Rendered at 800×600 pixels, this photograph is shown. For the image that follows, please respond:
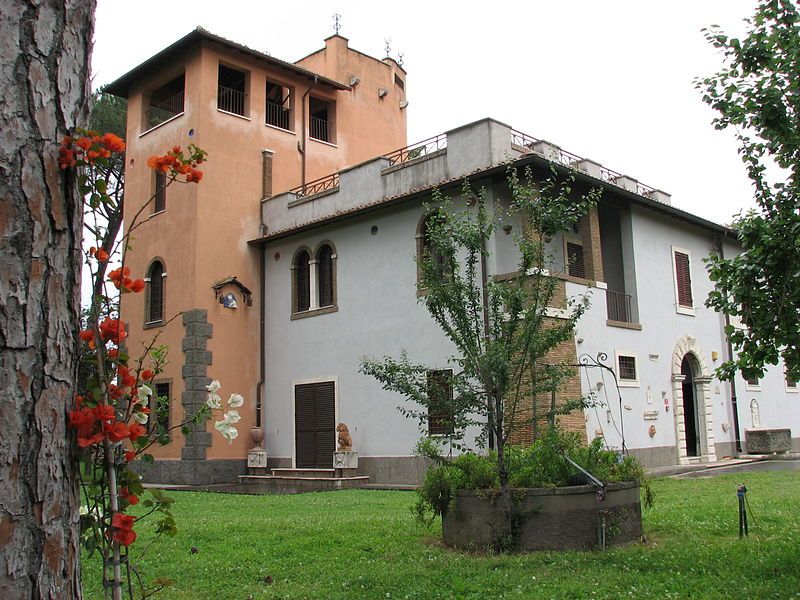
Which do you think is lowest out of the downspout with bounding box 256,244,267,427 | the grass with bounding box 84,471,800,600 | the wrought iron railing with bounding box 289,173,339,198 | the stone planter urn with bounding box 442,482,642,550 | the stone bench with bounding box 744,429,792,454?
the grass with bounding box 84,471,800,600

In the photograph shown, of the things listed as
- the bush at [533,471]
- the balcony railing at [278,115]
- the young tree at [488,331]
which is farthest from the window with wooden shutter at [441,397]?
the balcony railing at [278,115]

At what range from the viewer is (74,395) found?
7.76ft

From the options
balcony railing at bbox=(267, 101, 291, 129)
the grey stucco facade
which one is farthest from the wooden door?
balcony railing at bbox=(267, 101, 291, 129)

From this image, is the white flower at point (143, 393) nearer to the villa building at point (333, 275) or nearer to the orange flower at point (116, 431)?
the orange flower at point (116, 431)

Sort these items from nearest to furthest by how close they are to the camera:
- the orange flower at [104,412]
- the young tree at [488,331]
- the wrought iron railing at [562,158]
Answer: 1. the orange flower at [104,412]
2. the young tree at [488,331]
3. the wrought iron railing at [562,158]

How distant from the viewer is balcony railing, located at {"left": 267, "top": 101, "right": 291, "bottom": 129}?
79.6 ft

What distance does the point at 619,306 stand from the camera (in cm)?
2042

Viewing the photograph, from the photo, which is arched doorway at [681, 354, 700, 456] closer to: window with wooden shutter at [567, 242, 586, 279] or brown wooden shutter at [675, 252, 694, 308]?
brown wooden shutter at [675, 252, 694, 308]

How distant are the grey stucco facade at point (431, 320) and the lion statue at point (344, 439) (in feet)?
0.90

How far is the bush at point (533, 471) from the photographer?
8414 millimetres

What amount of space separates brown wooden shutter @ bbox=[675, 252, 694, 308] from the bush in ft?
47.0

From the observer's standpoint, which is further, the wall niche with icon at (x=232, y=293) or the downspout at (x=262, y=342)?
the downspout at (x=262, y=342)

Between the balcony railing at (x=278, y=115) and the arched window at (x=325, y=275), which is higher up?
the balcony railing at (x=278, y=115)

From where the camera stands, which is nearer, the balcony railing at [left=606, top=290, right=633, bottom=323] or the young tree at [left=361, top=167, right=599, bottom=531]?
the young tree at [left=361, top=167, right=599, bottom=531]
